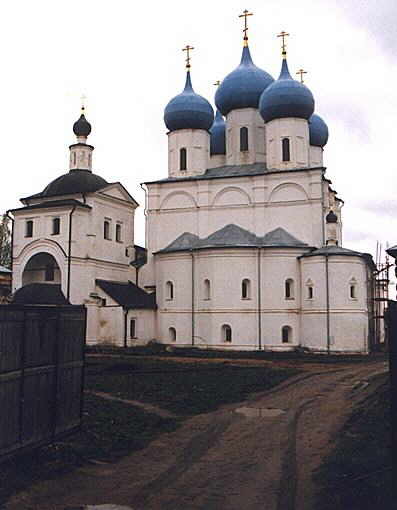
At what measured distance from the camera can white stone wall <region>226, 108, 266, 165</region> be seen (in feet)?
112

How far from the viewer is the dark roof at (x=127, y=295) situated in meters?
31.1

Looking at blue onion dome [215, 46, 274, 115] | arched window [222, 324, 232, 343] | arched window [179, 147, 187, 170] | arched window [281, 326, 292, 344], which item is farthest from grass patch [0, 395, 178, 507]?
blue onion dome [215, 46, 274, 115]

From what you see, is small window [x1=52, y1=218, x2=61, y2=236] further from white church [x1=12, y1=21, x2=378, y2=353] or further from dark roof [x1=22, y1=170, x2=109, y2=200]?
dark roof [x1=22, y1=170, x2=109, y2=200]

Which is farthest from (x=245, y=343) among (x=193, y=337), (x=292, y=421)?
(x=292, y=421)

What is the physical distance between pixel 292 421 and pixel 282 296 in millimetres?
17538

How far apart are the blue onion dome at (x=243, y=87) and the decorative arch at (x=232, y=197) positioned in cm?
568

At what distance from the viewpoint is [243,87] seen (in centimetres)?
3428

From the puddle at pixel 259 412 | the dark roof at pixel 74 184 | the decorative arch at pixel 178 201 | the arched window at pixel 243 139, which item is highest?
the arched window at pixel 243 139

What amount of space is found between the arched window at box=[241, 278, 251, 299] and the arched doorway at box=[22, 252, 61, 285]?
1047 cm

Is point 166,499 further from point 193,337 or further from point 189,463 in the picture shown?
point 193,337

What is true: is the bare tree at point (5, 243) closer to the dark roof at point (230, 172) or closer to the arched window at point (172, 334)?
the dark roof at point (230, 172)

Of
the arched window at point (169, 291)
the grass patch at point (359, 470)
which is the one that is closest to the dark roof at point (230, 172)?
the arched window at point (169, 291)

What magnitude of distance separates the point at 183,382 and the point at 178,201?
17.5 m

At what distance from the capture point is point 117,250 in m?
34.0
